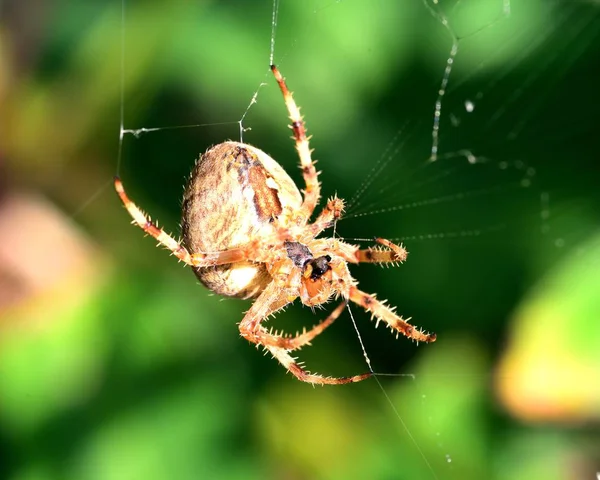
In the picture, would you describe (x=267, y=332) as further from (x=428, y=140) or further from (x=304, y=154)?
(x=428, y=140)

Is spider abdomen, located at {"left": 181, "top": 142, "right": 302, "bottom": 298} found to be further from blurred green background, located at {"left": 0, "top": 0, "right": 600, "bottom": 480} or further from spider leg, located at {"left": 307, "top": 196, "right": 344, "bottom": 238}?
blurred green background, located at {"left": 0, "top": 0, "right": 600, "bottom": 480}

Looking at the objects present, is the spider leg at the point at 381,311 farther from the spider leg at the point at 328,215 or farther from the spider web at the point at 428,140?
the spider web at the point at 428,140

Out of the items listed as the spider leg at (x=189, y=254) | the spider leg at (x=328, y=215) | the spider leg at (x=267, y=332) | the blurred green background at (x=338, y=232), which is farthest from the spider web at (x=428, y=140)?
the spider leg at (x=189, y=254)

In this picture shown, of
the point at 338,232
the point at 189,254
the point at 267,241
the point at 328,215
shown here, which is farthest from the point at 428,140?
the point at 189,254

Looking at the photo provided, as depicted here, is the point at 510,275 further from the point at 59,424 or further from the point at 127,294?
the point at 59,424

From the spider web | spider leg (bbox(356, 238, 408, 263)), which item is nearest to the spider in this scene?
spider leg (bbox(356, 238, 408, 263))

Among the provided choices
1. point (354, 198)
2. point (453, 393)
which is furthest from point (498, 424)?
point (354, 198)

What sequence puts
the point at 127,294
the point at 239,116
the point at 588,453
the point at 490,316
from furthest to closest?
the point at 239,116 < the point at 127,294 < the point at 490,316 < the point at 588,453
